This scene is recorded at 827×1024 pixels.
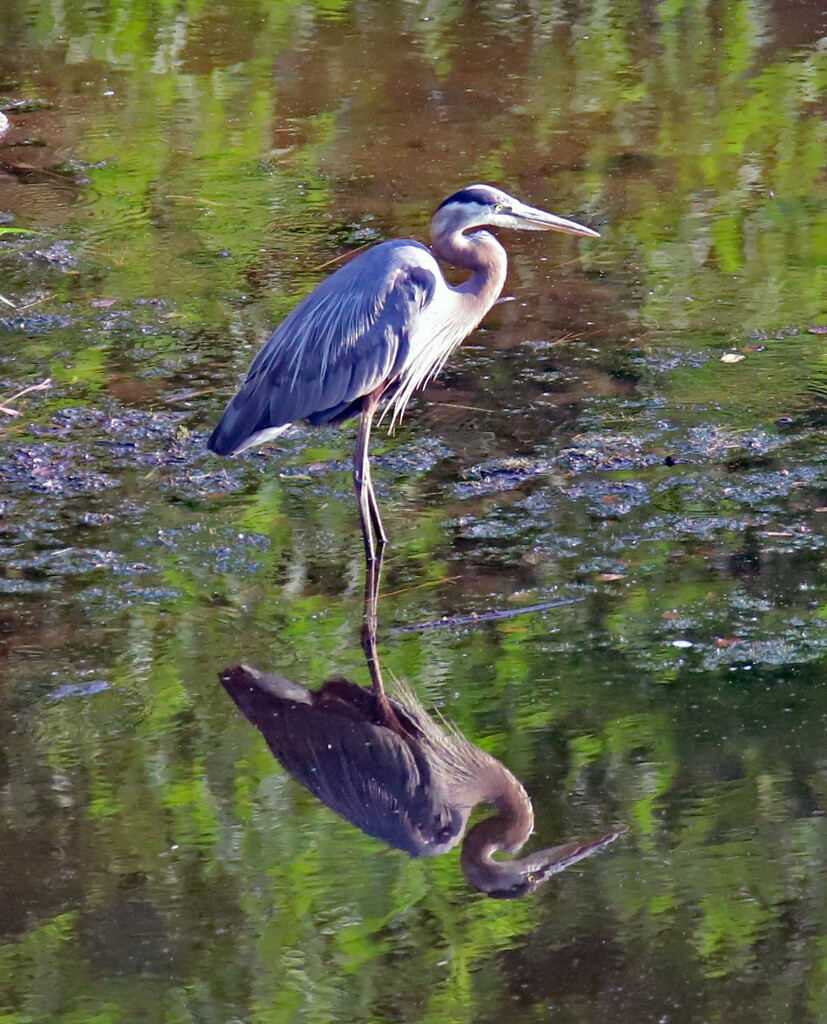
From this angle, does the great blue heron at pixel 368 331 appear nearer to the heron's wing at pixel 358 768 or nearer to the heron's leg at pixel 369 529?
the heron's leg at pixel 369 529

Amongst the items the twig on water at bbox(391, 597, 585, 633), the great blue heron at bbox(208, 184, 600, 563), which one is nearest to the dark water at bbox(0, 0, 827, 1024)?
the twig on water at bbox(391, 597, 585, 633)

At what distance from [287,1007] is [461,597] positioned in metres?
1.69

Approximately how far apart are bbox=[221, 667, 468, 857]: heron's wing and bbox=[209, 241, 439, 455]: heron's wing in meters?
1.11

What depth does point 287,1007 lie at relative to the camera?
10.5 ft

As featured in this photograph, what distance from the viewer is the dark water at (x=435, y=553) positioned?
3354 mm

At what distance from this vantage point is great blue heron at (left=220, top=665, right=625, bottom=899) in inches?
142

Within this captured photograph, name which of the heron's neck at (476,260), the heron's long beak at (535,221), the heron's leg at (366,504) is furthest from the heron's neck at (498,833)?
the heron's long beak at (535,221)

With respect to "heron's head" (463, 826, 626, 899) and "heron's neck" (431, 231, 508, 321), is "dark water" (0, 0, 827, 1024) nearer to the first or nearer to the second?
"heron's head" (463, 826, 626, 899)

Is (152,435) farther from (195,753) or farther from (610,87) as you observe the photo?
(610,87)

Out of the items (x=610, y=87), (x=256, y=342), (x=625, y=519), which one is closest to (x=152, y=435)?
(x=256, y=342)

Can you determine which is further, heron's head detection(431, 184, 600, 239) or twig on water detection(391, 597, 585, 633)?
heron's head detection(431, 184, 600, 239)

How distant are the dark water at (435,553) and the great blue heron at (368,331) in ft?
1.01

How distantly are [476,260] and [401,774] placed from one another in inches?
80.9

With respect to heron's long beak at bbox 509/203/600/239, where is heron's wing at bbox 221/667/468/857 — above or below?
below
